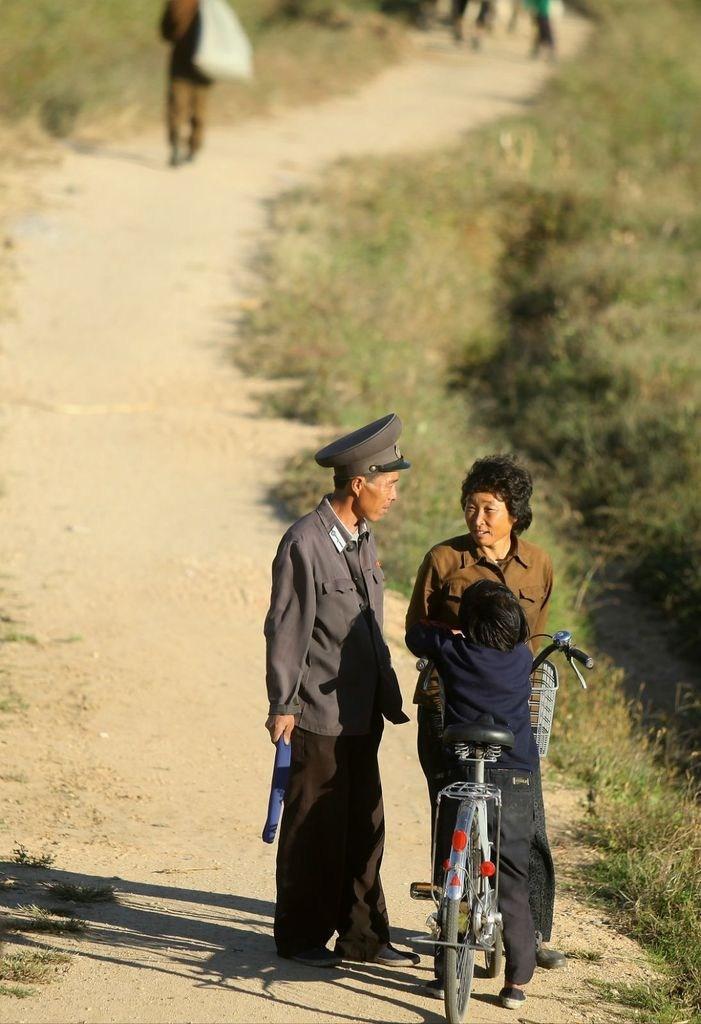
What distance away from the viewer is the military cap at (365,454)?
4.49 metres

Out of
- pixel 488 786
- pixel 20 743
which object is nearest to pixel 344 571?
pixel 488 786

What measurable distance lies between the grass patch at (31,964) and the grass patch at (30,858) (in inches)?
32.6

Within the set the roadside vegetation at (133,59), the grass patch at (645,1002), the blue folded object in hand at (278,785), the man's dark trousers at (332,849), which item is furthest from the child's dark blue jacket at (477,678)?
the roadside vegetation at (133,59)

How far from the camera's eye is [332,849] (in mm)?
4598

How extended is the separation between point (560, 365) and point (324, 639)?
9.27 m

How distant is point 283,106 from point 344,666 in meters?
17.5

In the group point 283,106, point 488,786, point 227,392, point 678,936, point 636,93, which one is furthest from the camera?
point 636,93

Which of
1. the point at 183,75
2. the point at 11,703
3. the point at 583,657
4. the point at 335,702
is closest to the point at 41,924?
the point at 335,702

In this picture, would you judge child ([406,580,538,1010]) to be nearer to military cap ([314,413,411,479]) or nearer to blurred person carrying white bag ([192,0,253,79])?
military cap ([314,413,411,479])

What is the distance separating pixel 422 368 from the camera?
12711 millimetres

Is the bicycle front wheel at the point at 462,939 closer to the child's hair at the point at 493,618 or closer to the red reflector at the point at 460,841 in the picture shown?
the red reflector at the point at 460,841

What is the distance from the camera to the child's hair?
4.33 m

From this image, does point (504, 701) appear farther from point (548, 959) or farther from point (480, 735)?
point (548, 959)

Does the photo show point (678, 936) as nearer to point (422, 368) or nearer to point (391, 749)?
point (391, 749)
